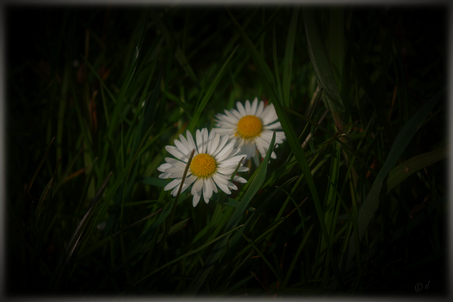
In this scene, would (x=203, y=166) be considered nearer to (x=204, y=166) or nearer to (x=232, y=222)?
(x=204, y=166)

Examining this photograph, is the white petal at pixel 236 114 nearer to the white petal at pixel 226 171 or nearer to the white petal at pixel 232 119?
the white petal at pixel 232 119

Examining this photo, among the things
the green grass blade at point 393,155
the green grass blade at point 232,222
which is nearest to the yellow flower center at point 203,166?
the green grass blade at point 232,222

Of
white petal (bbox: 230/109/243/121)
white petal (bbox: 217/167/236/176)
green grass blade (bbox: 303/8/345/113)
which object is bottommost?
white petal (bbox: 217/167/236/176)

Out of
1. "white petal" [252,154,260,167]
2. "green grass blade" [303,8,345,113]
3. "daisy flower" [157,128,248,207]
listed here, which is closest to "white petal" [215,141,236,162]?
"daisy flower" [157,128,248,207]

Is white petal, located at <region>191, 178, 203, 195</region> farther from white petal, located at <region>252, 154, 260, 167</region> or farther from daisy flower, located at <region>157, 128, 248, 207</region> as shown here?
white petal, located at <region>252, 154, 260, 167</region>

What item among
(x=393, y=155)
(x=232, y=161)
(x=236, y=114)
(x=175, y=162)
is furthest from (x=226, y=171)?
(x=393, y=155)

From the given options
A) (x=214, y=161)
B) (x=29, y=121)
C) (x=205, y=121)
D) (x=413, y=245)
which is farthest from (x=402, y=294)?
(x=29, y=121)

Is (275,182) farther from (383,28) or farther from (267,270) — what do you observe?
(383,28)
